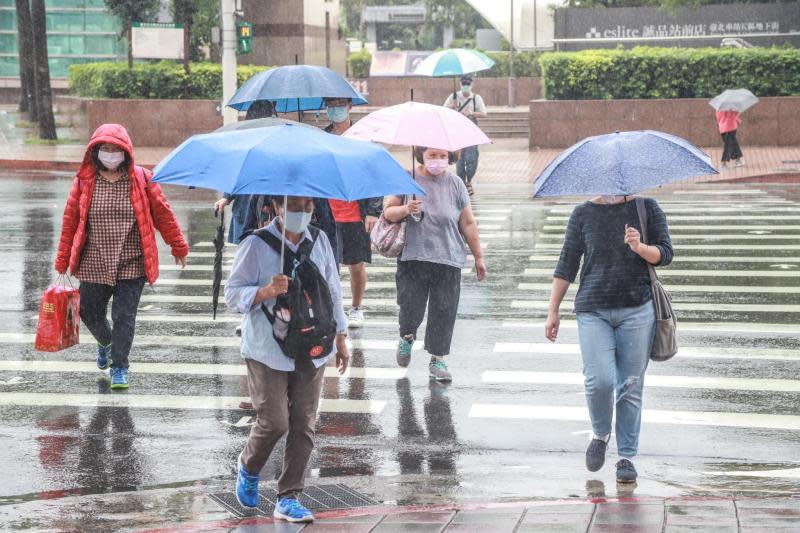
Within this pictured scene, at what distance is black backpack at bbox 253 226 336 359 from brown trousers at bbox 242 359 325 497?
0.13m

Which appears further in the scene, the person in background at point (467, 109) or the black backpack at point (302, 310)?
the person in background at point (467, 109)

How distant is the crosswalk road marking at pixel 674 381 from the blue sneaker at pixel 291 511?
359 cm

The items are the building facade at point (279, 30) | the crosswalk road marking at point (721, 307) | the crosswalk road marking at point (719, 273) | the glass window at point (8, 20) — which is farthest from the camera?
the glass window at point (8, 20)

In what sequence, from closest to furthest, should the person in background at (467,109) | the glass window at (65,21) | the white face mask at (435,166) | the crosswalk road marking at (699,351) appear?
the white face mask at (435,166), the crosswalk road marking at (699,351), the person in background at (467,109), the glass window at (65,21)

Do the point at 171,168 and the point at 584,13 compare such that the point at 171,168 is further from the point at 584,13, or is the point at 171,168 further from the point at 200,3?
the point at 584,13

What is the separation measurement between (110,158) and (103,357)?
1765 millimetres

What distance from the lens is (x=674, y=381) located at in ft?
31.1

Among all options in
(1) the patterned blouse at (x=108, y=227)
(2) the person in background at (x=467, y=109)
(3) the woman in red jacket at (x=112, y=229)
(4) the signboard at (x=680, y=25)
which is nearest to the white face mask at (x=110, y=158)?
(3) the woman in red jacket at (x=112, y=229)

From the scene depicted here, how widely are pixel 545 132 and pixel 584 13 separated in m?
8.59

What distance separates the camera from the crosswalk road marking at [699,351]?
10273 mm

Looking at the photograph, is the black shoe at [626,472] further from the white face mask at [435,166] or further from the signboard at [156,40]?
the signboard at [156,40]

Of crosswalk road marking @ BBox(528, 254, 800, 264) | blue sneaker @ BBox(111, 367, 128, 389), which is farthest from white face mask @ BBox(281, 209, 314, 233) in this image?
crosswalk road marking @ BBox(528, 254, 800, 264)

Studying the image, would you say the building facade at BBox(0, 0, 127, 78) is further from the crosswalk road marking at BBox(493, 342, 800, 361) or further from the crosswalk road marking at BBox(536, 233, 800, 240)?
the crosswalk road marking at BBox(493, 342, 800, 361)

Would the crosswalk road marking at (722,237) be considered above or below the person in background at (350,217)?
below
